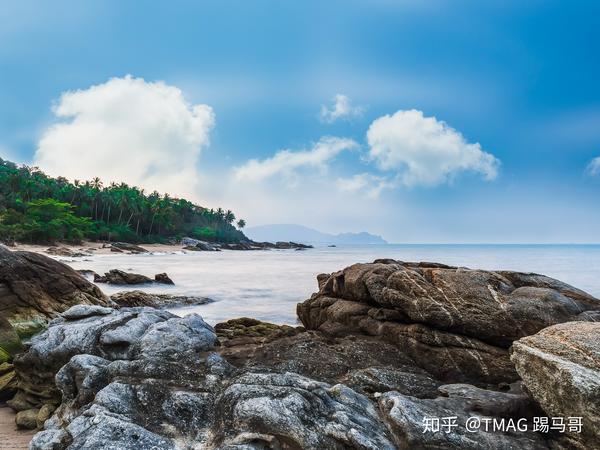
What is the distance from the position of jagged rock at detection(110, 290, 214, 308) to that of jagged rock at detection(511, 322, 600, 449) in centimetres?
2155

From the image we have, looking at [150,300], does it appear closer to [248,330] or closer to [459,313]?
[248,330]

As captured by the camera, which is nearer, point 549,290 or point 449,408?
point 449,408

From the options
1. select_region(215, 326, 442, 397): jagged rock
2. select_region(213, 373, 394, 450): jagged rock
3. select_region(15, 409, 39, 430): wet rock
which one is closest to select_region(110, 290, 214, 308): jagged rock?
select_region(15, 409, 39, 430): wet rock

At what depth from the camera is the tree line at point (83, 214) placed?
80250mm

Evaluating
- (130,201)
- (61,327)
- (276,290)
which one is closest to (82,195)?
(130,201)

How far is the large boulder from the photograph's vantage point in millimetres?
9906

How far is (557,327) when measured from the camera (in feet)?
24.6

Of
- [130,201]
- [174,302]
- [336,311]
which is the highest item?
[130,201]

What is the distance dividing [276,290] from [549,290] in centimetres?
2827

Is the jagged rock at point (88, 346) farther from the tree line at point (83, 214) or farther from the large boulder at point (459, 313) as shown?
the tree line at point (83, 214)

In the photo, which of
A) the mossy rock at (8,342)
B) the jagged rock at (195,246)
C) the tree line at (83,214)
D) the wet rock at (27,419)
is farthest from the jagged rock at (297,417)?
the jagged rock at (195,246)

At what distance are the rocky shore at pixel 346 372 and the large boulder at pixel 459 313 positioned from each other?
4 centimetres

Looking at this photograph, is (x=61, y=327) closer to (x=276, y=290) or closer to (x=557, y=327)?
(x=557, y=327)

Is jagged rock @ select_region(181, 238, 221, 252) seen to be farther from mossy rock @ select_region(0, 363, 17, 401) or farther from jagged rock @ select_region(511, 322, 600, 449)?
jagged rock @ select_region(511, 322, 600, 449)
